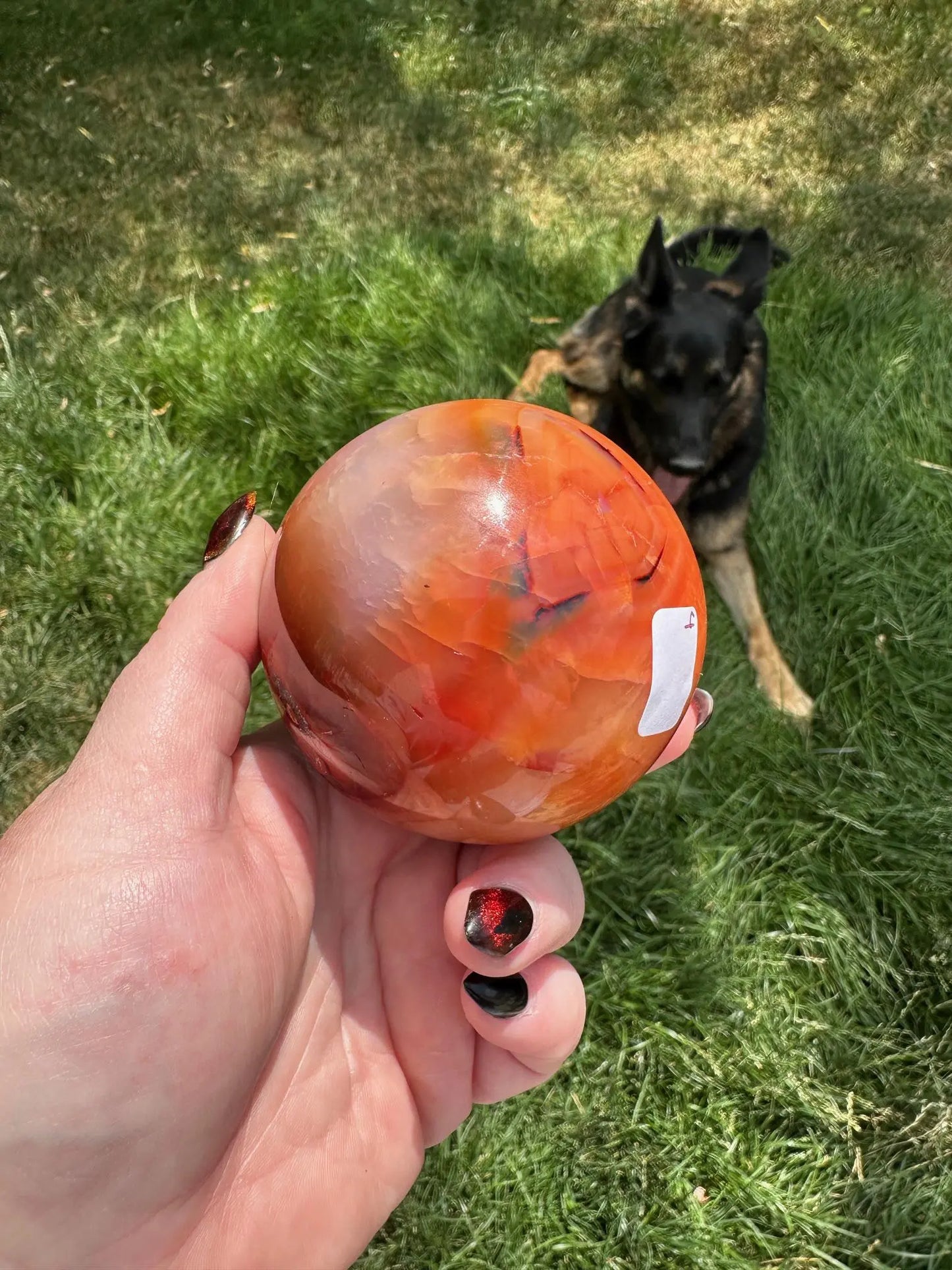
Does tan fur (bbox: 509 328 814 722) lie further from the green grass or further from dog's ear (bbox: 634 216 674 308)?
dog's ear (bbox: 634 216 674 308)

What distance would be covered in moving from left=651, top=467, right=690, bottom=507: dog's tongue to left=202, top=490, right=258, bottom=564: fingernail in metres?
2.27

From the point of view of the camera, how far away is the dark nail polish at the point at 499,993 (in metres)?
1.73

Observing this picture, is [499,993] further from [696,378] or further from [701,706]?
[696,378]

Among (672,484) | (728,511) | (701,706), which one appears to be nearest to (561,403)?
(672,484)

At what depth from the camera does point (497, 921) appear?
5.44 feet

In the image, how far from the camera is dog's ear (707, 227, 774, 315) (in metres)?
3.60

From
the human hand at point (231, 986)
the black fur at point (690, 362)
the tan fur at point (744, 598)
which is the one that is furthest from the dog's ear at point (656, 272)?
the human hand at point (231, 986)

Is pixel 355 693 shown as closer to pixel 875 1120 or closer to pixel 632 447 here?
pixel 875 1120

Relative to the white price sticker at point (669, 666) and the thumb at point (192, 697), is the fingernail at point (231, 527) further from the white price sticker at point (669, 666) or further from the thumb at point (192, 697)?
the white price sticker at point (669, 666)

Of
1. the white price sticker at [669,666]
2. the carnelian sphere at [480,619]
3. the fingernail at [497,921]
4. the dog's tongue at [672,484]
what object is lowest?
the dog's tongue at [672,484]

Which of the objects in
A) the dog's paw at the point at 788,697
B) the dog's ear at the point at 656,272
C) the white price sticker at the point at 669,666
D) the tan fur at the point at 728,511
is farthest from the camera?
the dog's ear at the point at 656,272

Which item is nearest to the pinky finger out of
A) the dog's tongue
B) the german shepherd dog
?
the german shepherd dog

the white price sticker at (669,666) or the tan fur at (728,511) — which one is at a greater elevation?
the white price sticker at (669,666)

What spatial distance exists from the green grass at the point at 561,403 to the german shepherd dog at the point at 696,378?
111mm
